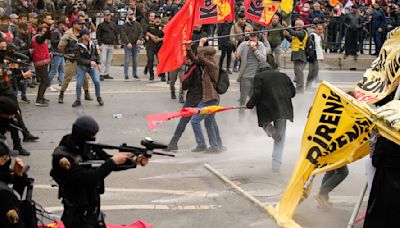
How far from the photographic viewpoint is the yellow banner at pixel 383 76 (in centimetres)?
891

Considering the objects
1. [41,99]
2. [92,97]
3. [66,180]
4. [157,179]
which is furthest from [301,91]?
[66,180]

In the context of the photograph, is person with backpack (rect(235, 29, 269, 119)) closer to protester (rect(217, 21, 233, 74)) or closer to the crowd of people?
the crowd of people

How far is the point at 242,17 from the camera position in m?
21.0

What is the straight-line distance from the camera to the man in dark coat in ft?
36.3

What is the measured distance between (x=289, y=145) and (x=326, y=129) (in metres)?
4.72

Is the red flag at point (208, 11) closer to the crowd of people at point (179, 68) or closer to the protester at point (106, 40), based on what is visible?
the crowd of people at point (179, 68)

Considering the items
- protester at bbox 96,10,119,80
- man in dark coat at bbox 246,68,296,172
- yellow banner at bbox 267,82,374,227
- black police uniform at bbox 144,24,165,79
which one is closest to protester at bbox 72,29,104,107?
protester at bbox 96,10,119,80

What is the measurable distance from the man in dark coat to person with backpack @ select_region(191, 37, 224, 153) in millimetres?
1488

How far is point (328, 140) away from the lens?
8.27 m

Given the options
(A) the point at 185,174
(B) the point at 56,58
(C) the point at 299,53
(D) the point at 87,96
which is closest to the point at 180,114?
(A) the point at 185,174

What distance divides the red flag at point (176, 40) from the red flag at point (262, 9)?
2273mm

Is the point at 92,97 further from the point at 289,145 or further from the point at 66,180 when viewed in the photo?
the point at 66,180

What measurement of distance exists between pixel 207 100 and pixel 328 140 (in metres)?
4.54

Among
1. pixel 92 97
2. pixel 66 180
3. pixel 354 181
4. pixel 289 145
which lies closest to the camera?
pixel 66 180
